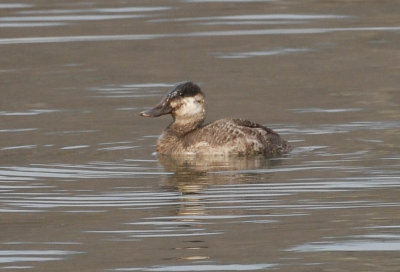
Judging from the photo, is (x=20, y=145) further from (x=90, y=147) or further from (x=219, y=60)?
(x=219, y=60)

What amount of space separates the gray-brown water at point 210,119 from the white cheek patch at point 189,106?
560 mm

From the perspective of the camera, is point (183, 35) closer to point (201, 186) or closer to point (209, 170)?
point (209, 170)

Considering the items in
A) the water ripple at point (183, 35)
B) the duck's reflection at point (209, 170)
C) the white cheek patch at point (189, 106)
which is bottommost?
the duck's reflection at point (209, 170)

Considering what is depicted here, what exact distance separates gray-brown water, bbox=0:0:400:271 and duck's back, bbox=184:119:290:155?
208mm

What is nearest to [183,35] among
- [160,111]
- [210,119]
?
[210,119]

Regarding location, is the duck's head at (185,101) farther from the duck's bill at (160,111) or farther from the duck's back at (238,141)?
the duck's back at (238,141)

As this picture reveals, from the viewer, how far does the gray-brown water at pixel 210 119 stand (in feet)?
31.3

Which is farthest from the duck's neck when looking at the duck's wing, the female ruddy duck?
the duck's wing

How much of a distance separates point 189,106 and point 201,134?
475 mm

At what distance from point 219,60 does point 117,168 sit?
7337 mm

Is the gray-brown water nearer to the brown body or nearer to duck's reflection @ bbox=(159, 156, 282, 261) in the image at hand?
duck's reflection @ bbox=(159, 156, 282, 261)

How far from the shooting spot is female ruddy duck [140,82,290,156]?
1373cm

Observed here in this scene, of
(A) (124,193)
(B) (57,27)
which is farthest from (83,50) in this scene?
(A) (124,193)

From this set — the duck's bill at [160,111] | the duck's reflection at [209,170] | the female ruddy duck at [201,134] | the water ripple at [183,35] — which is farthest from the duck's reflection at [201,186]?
the water ripple at [183,35]
